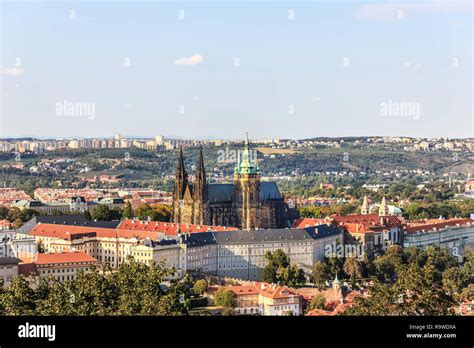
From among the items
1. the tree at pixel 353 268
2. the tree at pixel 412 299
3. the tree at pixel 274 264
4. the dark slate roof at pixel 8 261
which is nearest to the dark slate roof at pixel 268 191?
the tree at pixel 274 264

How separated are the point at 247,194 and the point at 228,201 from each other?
91 cm

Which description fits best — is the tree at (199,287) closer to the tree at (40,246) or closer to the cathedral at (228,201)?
the tree at (40,246)

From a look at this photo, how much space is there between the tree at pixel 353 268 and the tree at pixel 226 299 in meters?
8.06

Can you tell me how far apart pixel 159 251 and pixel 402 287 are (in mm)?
18064

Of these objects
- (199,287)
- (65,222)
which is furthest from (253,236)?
(65,222)

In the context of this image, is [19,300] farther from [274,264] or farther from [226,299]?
[274,264]

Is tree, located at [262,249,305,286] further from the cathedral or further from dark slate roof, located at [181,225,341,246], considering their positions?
the cathedral

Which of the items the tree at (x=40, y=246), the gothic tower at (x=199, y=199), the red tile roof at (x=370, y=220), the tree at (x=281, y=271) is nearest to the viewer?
the tree at (x=281, y=271)

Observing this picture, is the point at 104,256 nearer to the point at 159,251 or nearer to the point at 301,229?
the point at 159,251

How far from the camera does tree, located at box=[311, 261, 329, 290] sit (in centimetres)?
3372

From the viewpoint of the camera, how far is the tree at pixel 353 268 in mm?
35062

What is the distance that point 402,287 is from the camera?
56.4 ft

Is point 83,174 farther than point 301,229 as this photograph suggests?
Yes
